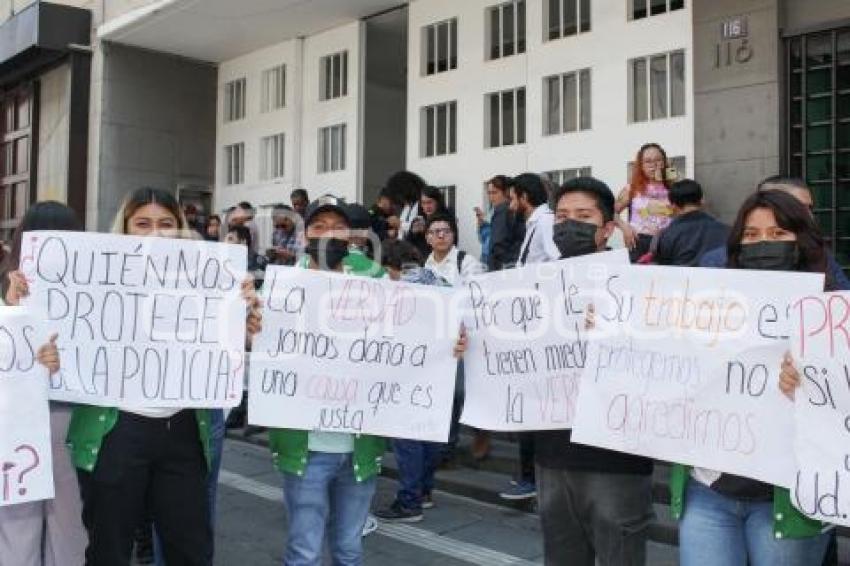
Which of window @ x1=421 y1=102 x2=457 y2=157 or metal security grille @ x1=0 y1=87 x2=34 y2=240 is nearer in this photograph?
window @ x1=421 y1=102 x2=457 y2=157

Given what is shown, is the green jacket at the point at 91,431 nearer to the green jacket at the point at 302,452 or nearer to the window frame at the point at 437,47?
the green jacket at the point at 302,452

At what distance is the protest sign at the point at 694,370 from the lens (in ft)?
8.74

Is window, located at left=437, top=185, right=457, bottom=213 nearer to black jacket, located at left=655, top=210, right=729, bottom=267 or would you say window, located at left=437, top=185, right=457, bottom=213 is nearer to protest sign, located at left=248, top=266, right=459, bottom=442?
black jacket, located at left=655, top=210, right=729, bottom=267

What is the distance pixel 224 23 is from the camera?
1131 cm

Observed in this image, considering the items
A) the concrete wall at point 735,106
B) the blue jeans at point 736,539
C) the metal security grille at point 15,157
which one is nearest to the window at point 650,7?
the concrete wall at point 735,106

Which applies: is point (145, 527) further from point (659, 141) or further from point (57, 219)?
point (659, 141)

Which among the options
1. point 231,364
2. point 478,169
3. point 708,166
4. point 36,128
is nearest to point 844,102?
point 708,166

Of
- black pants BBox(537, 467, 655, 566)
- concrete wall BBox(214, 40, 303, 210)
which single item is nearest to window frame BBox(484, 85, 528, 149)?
concrete wall BBox(214, 40, 303, 210)

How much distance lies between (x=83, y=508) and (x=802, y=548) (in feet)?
8.23

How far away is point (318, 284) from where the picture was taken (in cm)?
346

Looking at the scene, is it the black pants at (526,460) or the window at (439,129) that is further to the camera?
the window at (439,129)

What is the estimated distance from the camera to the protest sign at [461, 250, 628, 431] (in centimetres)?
315

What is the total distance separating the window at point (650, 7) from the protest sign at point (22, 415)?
627 centimetres

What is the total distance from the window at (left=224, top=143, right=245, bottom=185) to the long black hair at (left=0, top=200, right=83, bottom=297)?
9284mm
